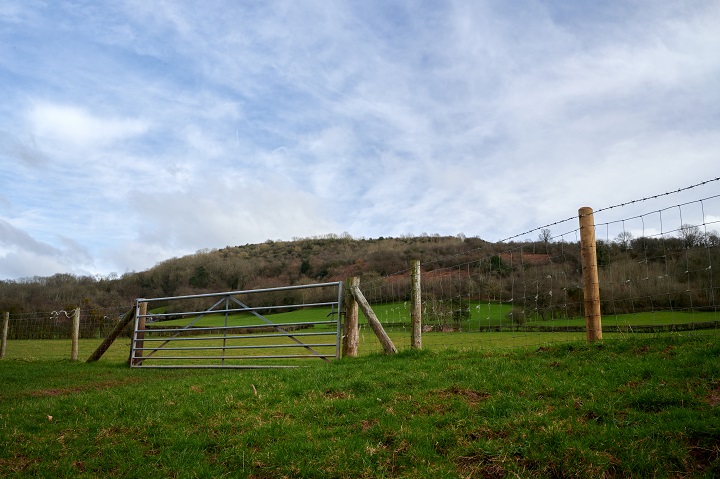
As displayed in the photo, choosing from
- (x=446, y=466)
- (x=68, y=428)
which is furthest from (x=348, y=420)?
(x=68, y=428)

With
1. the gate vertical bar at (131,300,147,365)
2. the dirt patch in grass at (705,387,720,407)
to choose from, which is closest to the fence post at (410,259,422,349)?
the dirt patch in grass at (705,387,720,407)

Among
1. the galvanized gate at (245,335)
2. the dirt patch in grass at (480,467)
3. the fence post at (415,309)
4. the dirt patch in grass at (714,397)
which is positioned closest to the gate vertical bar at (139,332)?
the galvanized gate at (245,335)

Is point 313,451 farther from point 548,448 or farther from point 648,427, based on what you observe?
point 648,427

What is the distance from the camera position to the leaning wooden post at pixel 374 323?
9.44 metres

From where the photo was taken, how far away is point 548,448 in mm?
3932

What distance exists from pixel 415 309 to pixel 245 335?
224 inches

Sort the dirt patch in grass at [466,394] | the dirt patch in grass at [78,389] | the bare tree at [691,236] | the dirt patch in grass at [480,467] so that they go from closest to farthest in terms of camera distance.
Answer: the dirt patch in grass at [480,467]
the dirt patch in grass at [466,394]
the bare tree at [691,236]
the dirt patch in grass at [78,389]

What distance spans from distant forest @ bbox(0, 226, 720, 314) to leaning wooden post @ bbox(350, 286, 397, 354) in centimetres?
138

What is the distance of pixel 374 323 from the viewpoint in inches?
388

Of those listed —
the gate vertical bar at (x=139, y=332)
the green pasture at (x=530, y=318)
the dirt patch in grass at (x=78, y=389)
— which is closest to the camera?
the green pasture at (x=530, y=318)

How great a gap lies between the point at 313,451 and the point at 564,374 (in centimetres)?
306

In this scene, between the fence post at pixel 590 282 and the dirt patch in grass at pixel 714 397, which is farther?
the fence post at pixel 590 282

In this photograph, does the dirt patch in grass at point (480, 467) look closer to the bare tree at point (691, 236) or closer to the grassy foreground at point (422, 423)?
the grassy foreground at point (422, 423)

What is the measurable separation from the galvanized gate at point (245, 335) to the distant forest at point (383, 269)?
199 centimetres
